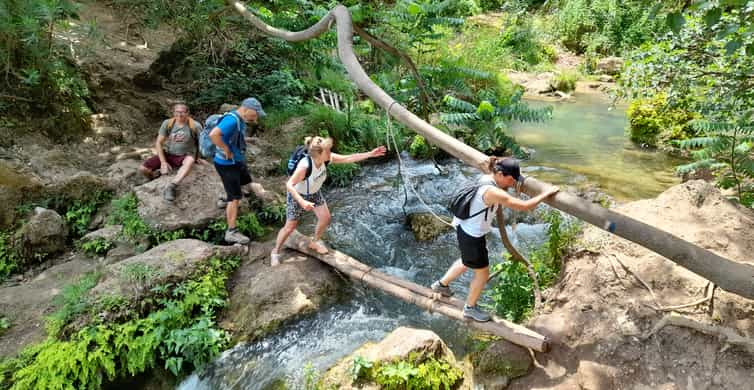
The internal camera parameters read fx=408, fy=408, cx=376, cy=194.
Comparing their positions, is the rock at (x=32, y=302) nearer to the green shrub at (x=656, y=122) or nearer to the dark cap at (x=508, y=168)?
the dark cap at (x=508, y=168)

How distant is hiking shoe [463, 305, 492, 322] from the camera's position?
4.11 m

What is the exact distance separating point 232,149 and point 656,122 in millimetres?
10761

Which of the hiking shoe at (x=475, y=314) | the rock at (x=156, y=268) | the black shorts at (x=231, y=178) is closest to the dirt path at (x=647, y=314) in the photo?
the hiking shoe at (x=475, y=314)

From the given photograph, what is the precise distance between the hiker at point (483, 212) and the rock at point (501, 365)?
0.31m

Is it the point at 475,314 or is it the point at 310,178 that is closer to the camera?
the point at 475,314

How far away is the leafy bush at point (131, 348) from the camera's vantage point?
153 inches

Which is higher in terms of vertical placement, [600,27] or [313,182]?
[600,27]

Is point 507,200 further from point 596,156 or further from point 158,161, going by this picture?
point 596,156

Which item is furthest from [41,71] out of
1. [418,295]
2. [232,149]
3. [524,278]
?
[524,278]

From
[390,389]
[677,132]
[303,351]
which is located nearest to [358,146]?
[303,351]

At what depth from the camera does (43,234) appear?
5.68 metres

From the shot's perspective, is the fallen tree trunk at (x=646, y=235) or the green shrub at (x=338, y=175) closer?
the fallen tree trunk at (x=646, y=235)

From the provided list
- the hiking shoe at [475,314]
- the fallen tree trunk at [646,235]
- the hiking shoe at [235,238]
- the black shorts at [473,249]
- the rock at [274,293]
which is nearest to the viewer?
the fallen tree trunk at [646,235]

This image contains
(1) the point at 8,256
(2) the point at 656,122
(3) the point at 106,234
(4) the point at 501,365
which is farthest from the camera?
(2) the point at 656,122
